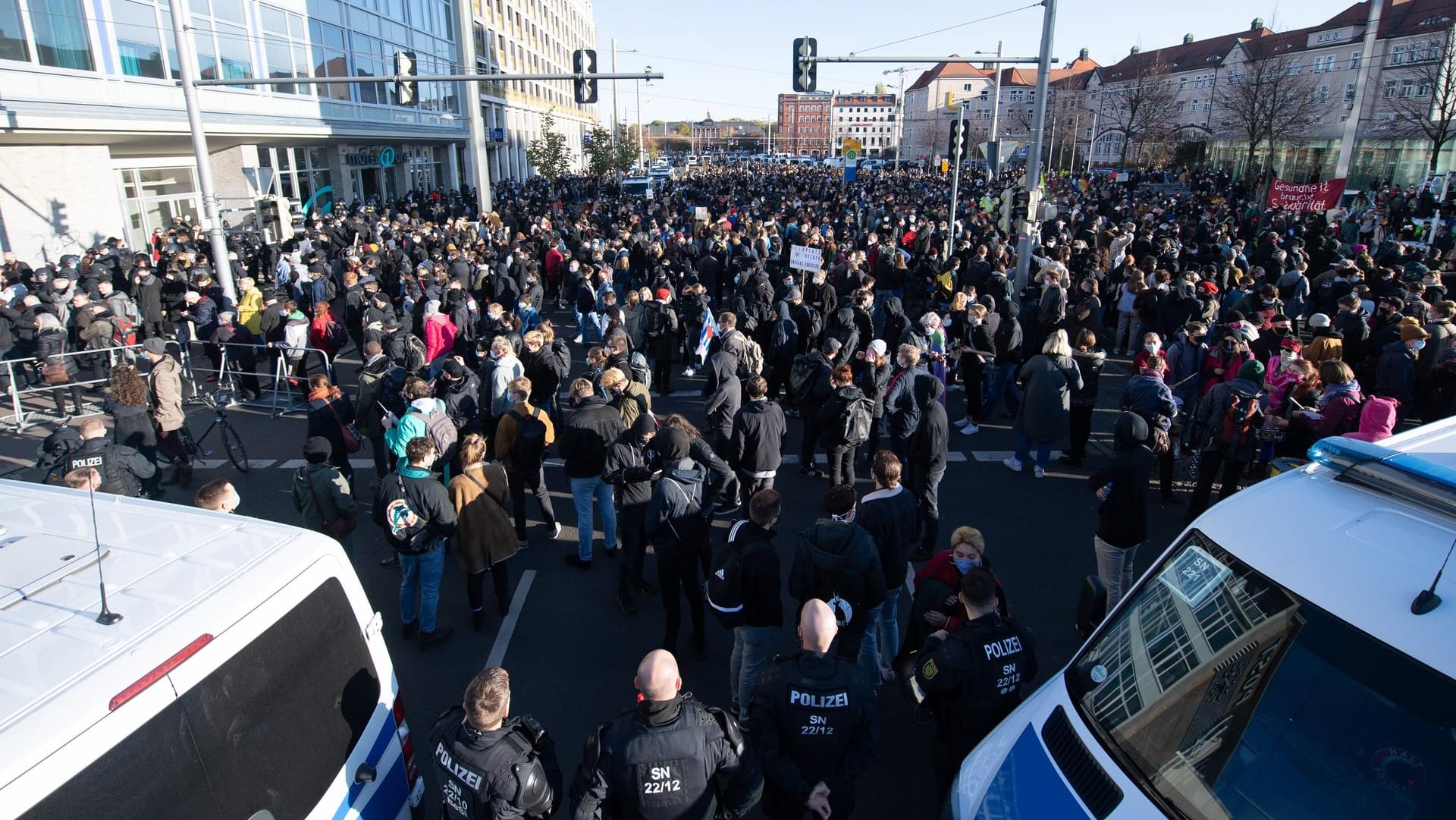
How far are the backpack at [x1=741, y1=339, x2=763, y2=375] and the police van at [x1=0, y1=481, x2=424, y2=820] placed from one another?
6.87 m

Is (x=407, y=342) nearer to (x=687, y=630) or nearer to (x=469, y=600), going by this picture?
(x=469, y=600)

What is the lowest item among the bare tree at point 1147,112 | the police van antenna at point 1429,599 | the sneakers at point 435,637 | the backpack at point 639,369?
the sneakers at point 435,637

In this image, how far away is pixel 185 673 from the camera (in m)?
2.29

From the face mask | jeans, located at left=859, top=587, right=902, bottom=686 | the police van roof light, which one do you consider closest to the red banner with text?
jeans, located at left=859, top=587, right=902, bottom=686

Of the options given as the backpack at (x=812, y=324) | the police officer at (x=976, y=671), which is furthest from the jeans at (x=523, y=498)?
the backpack at (x=812, y=324)

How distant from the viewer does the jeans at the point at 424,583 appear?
220 inches

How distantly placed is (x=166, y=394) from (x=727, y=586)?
23.8ft

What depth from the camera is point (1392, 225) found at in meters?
25.0

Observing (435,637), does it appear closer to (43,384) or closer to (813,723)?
(813,723)

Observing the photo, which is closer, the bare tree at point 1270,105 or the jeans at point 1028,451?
the jeans at point 1028,451

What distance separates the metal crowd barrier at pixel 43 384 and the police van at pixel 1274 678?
1122 cm

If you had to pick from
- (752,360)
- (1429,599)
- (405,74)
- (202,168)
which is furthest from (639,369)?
(202,168)

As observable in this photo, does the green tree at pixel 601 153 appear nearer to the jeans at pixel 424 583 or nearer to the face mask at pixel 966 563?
the jeans at pixel 424 583

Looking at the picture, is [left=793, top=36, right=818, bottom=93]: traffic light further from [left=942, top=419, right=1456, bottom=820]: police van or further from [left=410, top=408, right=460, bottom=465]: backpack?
[left=942, top=419, right=1456, bottom=820]: police van
